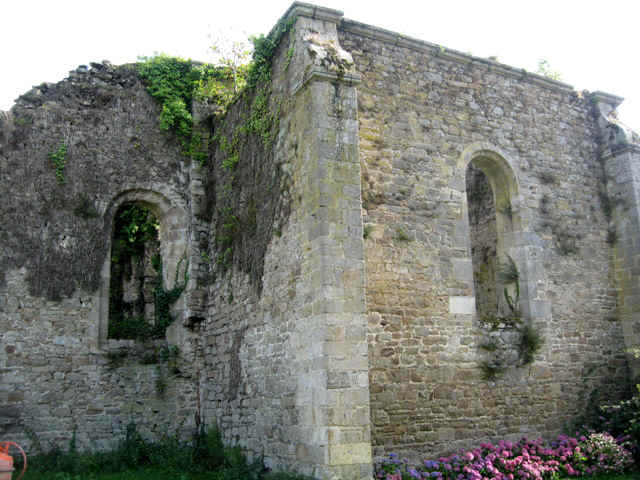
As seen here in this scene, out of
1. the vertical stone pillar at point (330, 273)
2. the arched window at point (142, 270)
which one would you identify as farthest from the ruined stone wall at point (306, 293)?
the arched window at point (142, 270)

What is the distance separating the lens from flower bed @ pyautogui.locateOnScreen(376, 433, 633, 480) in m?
8.17

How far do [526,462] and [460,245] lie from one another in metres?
3.29

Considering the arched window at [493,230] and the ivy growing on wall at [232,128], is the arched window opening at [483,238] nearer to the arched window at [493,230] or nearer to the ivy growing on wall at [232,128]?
the arched window at [493,230]

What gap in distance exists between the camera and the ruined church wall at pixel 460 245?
8.80m

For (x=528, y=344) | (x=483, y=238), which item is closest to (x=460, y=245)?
(x=528, y=344)

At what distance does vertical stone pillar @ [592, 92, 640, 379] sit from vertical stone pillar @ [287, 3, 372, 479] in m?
6.40

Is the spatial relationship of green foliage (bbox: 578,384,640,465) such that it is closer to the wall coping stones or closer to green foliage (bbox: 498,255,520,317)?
green foliage (bbox: 498,255,520,317)

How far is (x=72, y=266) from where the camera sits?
10.9 metres

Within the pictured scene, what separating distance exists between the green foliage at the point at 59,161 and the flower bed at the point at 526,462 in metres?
7.47

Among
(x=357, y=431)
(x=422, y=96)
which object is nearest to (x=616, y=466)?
(x=357, y=431)

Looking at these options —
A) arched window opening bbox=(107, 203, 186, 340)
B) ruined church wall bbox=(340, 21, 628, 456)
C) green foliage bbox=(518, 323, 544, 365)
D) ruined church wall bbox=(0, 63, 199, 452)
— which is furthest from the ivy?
green foliage bbox=(518, 323, 544, 365)

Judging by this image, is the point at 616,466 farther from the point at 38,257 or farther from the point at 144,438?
the point at 38,257

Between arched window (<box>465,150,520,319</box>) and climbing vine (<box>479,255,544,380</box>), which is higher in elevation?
arched window (<box>465,150,520,319</box>)

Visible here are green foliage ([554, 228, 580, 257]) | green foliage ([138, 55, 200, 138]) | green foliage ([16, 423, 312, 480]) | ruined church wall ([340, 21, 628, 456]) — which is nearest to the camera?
ruined church wall ([340, 21, 628, 456])
